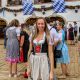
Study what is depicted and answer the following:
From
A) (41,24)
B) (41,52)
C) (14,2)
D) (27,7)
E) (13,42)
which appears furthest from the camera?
(14,2)

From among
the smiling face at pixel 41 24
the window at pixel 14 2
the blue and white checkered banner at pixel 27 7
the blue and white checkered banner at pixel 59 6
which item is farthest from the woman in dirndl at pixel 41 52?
the window at pixel 14 2

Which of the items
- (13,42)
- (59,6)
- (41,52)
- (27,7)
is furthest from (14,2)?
(41,52)

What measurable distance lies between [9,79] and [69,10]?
61.9ft

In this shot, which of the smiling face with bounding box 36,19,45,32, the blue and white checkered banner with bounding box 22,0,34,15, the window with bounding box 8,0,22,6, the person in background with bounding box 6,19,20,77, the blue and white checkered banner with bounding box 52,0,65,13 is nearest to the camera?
the smiling face with bounding box 36,19,45,32

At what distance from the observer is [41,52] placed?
480 centimetres

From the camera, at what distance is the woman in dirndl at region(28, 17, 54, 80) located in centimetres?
471

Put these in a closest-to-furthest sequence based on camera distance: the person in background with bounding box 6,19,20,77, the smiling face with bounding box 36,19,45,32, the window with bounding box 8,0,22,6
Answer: the smiling face with bounding box 36,19,45,32 < the person in background with bounding box 6,19,20,77 < the window with bounding box 8,0,22,6

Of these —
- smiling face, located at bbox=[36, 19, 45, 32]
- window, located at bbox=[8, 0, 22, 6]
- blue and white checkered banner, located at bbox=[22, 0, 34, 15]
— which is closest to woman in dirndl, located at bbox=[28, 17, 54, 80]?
smiling face, located at bbox=[36, 19, 45, 32]

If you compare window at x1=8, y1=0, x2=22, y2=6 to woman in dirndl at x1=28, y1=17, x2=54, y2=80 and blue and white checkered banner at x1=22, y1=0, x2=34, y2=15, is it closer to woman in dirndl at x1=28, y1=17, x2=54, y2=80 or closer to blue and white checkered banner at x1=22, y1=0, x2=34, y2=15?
blue and white checkered banner at x1=22, y1=0, x2=34, y2=15

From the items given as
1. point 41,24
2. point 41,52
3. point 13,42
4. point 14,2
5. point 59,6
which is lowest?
point 14,2

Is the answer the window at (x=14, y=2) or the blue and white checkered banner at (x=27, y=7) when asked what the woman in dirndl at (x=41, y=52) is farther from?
the window at (x=14, y=2)

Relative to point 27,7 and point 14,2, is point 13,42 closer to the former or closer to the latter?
point 27,7

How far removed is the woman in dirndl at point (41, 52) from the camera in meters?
4.71

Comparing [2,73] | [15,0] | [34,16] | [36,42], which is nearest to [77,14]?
[34,16]
